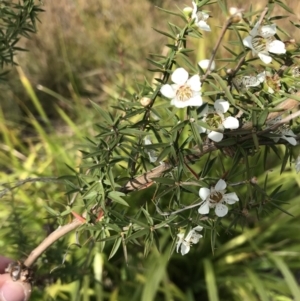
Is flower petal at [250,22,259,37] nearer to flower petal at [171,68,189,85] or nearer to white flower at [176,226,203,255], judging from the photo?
flower petal at [171,68,189,85]

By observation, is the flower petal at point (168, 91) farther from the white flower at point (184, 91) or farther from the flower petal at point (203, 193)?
the flower petal at point (203, 193)

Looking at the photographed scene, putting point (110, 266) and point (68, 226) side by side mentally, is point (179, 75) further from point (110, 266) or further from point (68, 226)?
point (110, 266)

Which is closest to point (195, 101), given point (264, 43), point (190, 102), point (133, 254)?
point (190, 102)

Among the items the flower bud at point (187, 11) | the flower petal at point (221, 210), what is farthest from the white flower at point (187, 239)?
the flower bud at point (187, 11)

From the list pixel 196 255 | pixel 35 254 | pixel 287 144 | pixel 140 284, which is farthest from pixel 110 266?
pixel 287 144

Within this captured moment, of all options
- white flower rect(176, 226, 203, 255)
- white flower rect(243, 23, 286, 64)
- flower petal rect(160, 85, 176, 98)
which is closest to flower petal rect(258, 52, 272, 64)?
white flower rect(243, 23, 286, 64)

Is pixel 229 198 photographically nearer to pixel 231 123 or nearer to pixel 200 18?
pixel 231 123

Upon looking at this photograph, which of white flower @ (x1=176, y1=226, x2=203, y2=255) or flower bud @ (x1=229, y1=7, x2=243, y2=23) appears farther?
white flower @ (x1=176, y1=226, x2=203, y2=255)
